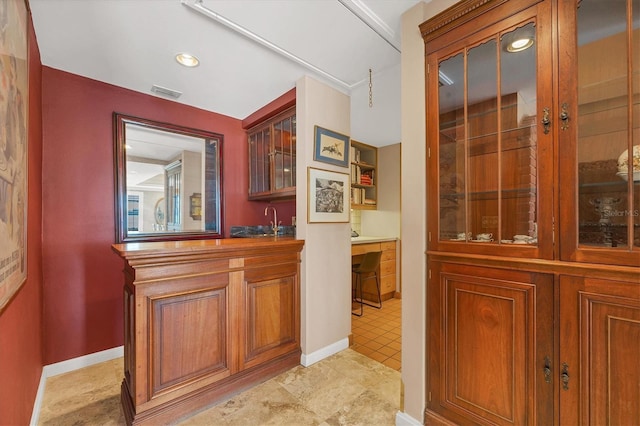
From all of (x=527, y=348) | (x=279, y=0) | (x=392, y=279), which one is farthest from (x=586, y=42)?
(x=392, y=279)

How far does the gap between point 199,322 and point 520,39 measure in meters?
2.45

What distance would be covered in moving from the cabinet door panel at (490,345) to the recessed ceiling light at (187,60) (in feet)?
7.58

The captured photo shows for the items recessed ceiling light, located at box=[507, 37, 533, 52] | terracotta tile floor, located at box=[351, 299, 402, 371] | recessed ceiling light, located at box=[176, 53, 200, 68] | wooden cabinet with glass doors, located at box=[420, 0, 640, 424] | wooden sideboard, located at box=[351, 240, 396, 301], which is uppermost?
recessed ceiling light, located at box=[176, 53, 200, 68]

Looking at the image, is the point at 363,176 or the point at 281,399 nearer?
the point at 281,399

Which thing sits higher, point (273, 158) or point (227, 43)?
point (227, 43)

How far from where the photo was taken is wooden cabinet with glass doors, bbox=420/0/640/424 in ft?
3.46

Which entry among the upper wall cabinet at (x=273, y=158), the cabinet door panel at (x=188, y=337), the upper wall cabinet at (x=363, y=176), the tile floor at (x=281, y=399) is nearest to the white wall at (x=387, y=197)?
the upper wall cabinet at (x=363, y=176)

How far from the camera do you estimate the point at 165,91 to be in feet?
8.48

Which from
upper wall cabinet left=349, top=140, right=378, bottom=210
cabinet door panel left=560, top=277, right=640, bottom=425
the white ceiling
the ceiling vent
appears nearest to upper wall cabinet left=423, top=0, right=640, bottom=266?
cabinet door panel left=560, top=277, right=640, bottom=425

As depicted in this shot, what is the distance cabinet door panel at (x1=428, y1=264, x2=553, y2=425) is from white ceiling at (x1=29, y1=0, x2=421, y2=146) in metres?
1.63

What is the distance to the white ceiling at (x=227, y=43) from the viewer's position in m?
1.58

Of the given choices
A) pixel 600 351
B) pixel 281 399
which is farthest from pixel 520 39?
pixel 281 399

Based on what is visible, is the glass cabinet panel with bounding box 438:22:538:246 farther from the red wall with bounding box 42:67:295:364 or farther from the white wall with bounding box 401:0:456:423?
the red wall with bounding box 42:67:295:364

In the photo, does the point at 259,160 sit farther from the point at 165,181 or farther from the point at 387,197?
the point at 387,197
